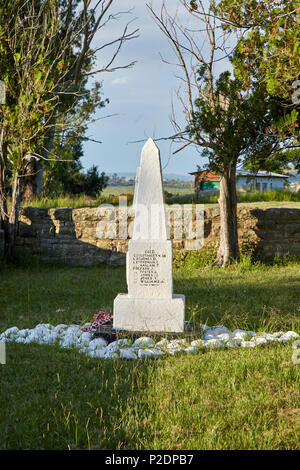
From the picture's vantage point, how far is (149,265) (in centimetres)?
612

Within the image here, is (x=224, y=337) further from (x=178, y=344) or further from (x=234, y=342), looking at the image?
(x=178, y=344)

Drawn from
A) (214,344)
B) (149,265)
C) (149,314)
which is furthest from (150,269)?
(214,344)

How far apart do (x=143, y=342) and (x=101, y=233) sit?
→ 681cm

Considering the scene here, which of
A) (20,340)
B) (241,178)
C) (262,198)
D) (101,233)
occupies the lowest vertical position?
(20,340)

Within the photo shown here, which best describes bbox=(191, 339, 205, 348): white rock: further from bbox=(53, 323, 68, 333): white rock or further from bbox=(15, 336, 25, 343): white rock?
bbox=(15, 336, 25, 343): white rock

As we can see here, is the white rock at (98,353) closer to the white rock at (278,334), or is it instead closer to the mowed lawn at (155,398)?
the mowed lawn at (155,398)

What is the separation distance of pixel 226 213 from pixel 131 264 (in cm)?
493

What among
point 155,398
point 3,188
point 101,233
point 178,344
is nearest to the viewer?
point 155,398

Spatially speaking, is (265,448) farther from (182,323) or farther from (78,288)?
(78,288)

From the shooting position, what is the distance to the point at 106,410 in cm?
360

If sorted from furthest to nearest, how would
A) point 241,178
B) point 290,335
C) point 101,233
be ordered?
point 241,178
point 101,233
point 290,335

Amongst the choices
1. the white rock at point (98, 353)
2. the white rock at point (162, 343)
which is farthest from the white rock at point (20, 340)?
the white rock at point (162, 343)

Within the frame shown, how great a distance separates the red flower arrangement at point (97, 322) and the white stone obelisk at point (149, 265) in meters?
0.19
